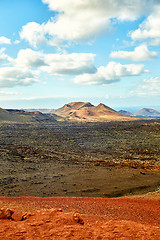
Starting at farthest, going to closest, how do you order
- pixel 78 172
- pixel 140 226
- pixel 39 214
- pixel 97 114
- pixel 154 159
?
pixel 97 114, pixel 154 159, pixel 78 172, pixel 39 214, pixel 140 226

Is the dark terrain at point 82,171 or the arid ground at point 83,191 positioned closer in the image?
the arid ground at point 83,191

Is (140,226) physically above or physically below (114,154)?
above

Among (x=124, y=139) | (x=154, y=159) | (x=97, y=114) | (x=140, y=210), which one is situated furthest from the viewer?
(x=97, y=114)

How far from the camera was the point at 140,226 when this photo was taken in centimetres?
550

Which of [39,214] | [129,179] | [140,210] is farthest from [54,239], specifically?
[129,179]

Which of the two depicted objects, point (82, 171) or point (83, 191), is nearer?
point (83, 191)

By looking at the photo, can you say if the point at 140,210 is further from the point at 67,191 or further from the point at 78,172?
the point at 78,172

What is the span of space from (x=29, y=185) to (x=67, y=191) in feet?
13.0

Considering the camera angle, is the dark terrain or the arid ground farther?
the dark terrain

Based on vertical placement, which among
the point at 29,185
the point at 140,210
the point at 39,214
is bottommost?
the point at 29,185

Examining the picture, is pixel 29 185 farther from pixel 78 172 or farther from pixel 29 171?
pixel 78 172

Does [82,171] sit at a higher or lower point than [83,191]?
higher

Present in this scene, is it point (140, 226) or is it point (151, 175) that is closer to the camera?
point (140, 226)

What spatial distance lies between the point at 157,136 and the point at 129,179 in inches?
1108
